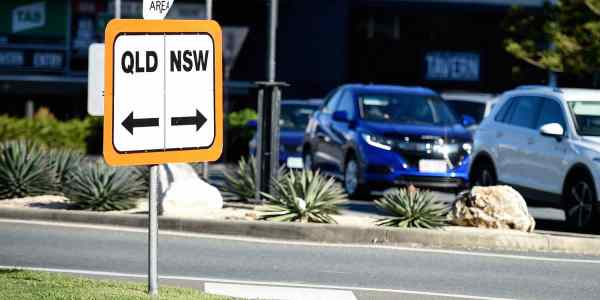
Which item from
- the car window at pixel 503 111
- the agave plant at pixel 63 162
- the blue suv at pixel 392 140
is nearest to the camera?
the car window at pixel 503 111

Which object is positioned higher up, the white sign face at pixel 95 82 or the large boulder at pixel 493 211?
the white sign face at pixel 95 82

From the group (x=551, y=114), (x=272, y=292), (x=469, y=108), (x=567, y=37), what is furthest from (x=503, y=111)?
(x=567, y=37)

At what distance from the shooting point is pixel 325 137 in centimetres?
2250

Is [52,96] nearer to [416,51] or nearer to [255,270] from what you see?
[416,51]

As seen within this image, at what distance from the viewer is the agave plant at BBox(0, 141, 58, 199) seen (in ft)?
58.9

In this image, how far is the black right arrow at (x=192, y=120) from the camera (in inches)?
355

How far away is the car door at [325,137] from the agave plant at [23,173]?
199 inches

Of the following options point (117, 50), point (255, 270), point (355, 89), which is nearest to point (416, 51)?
point (355, 89)

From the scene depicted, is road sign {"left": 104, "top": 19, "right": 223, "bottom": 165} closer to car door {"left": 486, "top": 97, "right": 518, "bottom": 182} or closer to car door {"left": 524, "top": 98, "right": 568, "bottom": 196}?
car door {"left": 524, "top": 98, "right": 568, "bottom": 196}

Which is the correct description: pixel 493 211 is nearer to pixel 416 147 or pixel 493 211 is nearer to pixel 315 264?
pixel 315 264

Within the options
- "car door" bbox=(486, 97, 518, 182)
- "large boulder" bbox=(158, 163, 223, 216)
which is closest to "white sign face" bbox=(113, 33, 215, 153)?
"large boulder" bbox=(158, 163, 223, 216)

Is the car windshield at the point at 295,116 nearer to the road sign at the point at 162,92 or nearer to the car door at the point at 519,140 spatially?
the car door at the point at 519,140

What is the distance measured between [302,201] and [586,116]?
3719 millimetres

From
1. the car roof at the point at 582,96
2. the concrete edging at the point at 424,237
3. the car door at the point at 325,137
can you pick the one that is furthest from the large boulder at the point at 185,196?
the car door at the point at 325,137
